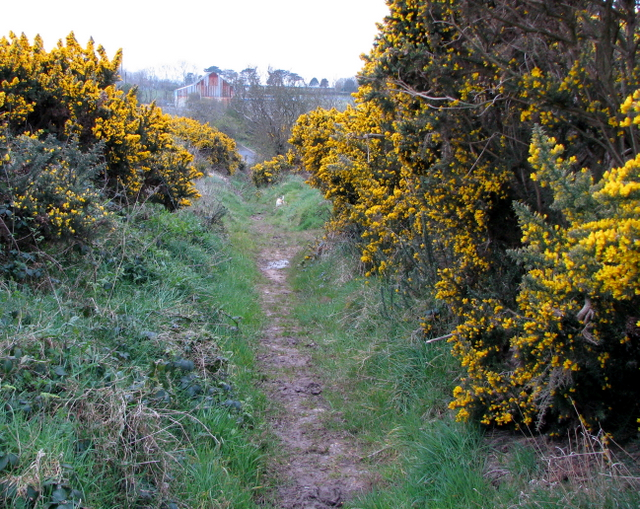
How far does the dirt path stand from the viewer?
152 inches

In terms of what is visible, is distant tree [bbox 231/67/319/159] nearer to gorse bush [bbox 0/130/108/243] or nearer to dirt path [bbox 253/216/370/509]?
dirt path [bbox 253/216/370/509]

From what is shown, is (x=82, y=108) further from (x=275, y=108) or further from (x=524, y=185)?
(x=275, y=108)

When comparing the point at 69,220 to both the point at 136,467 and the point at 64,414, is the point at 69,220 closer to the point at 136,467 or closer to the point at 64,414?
the point at 64,414

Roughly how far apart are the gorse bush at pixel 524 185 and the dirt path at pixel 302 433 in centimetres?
109

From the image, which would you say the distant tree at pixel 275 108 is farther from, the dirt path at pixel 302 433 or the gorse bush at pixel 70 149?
the dirt path at pixel 302 433

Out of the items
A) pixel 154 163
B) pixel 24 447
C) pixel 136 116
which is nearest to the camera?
pixel 24 447

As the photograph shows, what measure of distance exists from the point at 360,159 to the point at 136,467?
17.6 feet

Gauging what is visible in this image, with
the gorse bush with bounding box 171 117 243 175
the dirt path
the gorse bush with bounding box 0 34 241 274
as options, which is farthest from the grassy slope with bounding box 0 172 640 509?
the gorse bush with bounding box 171 117 243 175

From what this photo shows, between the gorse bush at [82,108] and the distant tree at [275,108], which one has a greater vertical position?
the distant tree at [275,108]

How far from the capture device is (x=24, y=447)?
2.80m

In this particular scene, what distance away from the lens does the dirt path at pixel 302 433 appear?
3.86 m

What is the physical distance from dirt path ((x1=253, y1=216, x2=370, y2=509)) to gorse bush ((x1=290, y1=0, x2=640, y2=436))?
42.9 inches

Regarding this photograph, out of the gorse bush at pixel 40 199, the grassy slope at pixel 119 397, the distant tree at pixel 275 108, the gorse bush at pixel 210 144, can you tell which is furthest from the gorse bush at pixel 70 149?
the distant tree at pixel 275 108

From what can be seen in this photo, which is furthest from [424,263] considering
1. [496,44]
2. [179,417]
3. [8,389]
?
[8,389]
